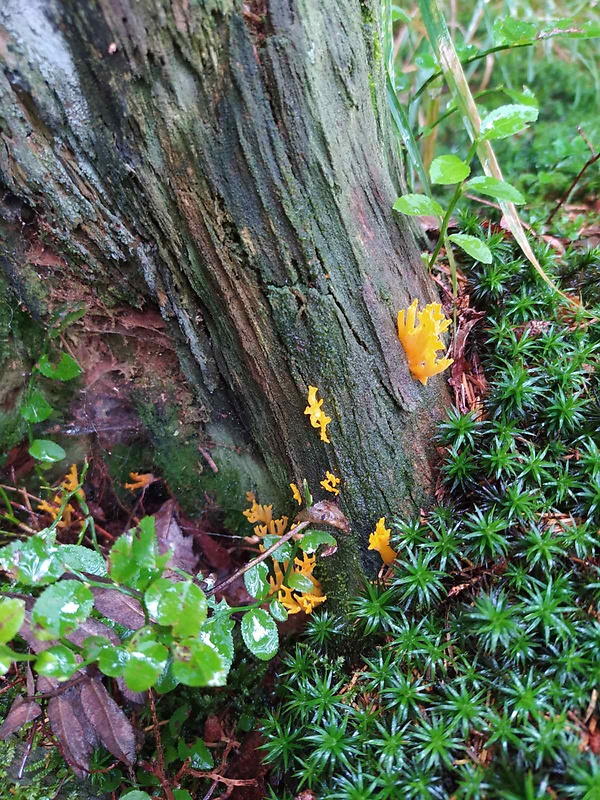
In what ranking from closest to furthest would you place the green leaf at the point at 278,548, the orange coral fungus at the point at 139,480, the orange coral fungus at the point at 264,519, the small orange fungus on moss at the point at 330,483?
the green leaf at the point at 278,548
the small orange fungus on moss at the point at 330,483
the orange coral fungus at the point at 264,519
the orange coral fungus at the point at 139,480

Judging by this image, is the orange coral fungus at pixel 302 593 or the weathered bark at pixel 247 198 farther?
the orange coral fungus at pixel 302 593

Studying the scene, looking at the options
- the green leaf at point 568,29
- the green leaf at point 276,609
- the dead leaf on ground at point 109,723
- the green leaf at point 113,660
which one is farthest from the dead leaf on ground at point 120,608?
the green leaf at point 568,29

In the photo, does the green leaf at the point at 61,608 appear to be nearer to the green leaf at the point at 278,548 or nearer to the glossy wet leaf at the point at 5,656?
the glossy wet leaf at the point at 5,656

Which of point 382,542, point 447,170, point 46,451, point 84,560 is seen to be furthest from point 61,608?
point 447,170

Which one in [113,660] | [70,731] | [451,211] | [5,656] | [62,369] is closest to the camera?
[5,656]

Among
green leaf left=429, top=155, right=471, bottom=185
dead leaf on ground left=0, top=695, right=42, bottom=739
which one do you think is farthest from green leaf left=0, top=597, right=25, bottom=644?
green leaf left=429, top=155, right=471, bottom=185

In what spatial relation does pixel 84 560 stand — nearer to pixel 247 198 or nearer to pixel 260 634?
pixel 260 634
